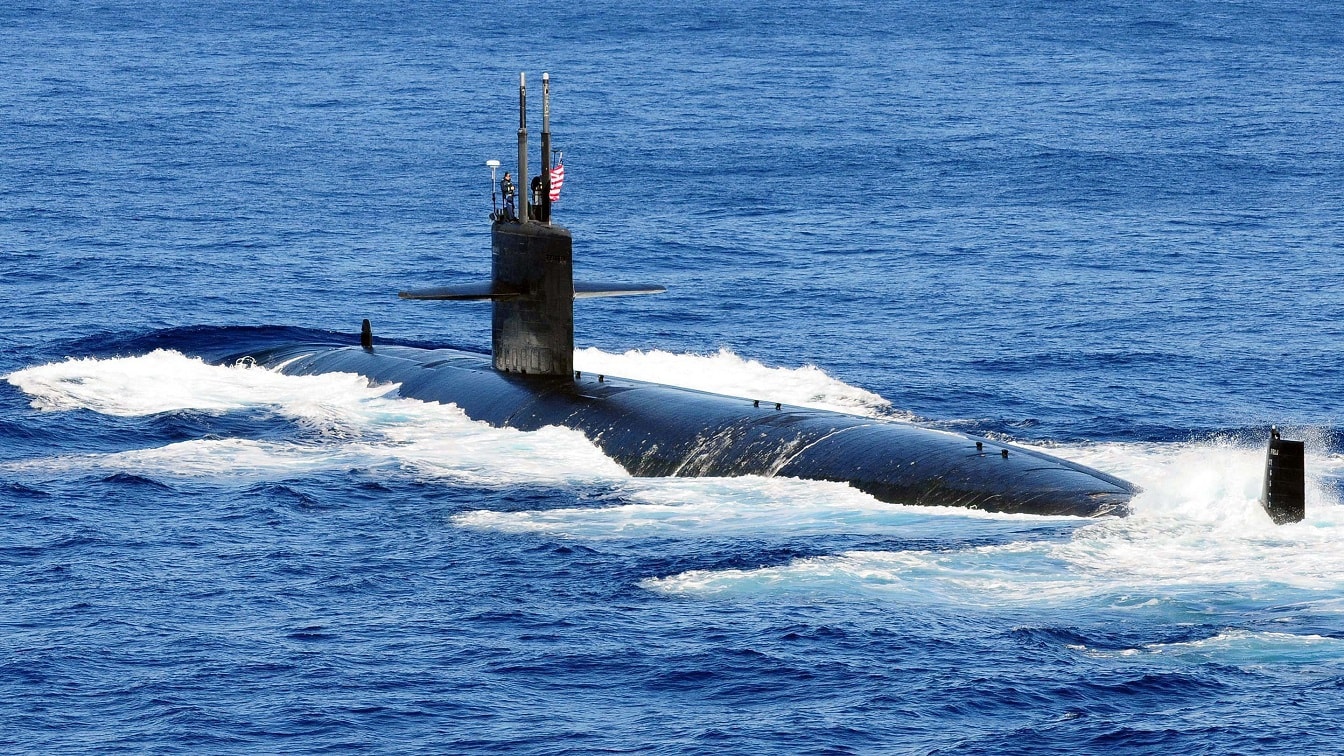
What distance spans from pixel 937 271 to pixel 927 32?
8659 cm

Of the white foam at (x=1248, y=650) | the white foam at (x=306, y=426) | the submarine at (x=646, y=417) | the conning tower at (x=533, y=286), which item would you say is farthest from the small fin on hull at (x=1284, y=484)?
the conning tower at (x=533, y=286)

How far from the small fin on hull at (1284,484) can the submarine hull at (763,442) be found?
247 centimetres

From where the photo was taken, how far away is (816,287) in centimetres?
5925

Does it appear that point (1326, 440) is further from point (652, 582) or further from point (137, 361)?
point (137, 361)

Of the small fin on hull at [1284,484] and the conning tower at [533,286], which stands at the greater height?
the conning tower at [533,286]

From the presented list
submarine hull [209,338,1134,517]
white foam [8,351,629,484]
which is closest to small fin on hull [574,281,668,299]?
submarine hull [209,338,1134,517]

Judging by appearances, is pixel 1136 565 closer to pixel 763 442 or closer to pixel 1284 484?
pixel 1284 484

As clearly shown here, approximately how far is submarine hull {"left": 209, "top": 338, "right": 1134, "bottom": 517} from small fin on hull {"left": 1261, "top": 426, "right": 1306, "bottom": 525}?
2.47m

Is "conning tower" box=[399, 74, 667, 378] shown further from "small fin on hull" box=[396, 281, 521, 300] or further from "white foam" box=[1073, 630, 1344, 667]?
"white foam" box=[1073, 630, 1344, 667]

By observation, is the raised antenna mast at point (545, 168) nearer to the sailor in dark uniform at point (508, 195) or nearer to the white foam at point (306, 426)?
the sailor in dark uniform at point (508, 195)

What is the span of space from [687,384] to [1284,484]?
65.4ft

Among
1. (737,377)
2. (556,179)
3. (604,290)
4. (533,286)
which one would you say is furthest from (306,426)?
(737,377)

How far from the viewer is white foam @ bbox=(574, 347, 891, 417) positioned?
44.0m

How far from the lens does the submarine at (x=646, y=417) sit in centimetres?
3209
